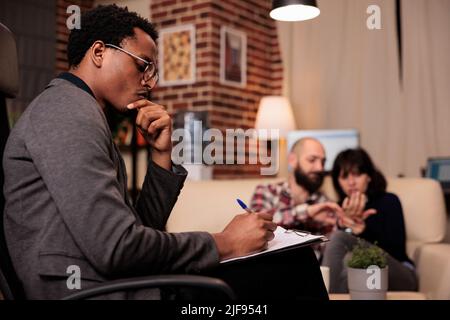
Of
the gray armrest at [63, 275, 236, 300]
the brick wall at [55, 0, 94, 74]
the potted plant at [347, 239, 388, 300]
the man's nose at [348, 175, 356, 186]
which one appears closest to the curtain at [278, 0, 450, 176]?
the man's nose at [348, 175, 356, 186]

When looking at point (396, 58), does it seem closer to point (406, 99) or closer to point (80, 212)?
point (406, 99)

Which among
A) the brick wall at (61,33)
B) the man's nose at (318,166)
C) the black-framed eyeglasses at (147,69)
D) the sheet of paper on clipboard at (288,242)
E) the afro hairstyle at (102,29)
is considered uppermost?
the brick wall at (61,33)

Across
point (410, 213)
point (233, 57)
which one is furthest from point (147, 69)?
point (233, 57)

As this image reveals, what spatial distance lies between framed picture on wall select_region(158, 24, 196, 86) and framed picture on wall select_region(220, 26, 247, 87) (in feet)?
0.76

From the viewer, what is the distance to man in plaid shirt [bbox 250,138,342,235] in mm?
2398

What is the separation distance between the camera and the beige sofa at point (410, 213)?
214 centimetres

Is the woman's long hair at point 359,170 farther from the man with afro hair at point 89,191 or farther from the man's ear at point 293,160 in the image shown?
the man with afro hair at point 89,191

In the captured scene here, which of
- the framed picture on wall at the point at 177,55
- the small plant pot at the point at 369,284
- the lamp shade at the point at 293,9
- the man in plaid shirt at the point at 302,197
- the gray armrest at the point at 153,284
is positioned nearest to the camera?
the gray armrest at the point at 153,284

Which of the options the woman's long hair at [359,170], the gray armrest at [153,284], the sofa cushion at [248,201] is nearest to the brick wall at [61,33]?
the sofa cushion at [248,201]

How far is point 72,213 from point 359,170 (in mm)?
1884

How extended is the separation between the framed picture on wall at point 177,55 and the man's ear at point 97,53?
2.93 meters

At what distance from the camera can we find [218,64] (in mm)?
4047

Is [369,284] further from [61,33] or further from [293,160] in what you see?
[61,33]
